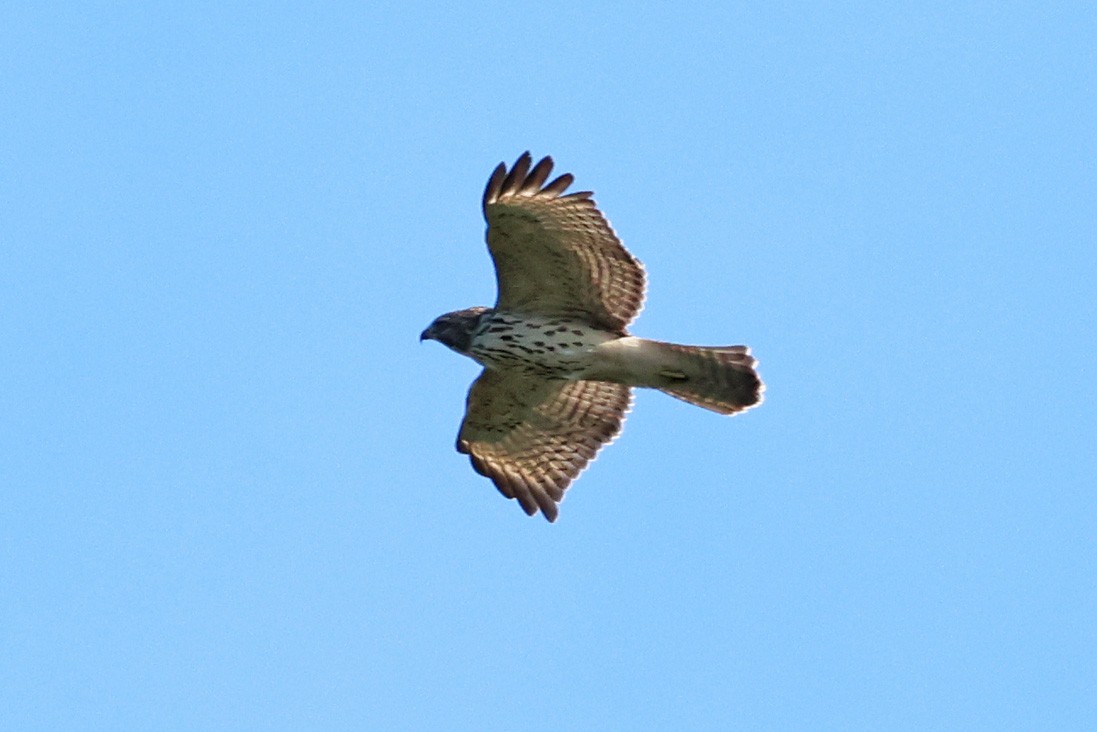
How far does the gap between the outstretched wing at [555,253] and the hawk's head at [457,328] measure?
0.20m

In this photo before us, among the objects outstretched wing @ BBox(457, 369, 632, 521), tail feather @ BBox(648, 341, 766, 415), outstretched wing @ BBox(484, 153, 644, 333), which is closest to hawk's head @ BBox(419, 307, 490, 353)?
outstretched wing @ BBox(484, 153, 644, 333)

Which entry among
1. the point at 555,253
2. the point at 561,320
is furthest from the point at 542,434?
the point at 555,253

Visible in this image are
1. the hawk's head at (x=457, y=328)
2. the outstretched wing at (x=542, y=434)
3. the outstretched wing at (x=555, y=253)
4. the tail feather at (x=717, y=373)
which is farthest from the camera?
the outstretched wing at (x=542, y=434)

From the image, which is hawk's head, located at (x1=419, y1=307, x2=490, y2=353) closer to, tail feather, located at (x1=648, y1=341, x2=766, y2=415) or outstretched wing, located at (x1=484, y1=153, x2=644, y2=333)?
outstretched wing, located at (x1=484, y1=153, x2=644, y2=333)

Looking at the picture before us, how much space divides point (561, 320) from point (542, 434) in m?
1.21

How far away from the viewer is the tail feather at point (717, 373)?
41.2 feet

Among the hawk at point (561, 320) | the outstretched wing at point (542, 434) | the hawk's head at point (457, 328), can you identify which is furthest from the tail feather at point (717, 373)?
the hawk's head at point (457, 328)

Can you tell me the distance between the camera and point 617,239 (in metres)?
12.6

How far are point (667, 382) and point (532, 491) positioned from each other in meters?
1.49

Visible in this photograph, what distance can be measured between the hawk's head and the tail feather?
1272 millimetres

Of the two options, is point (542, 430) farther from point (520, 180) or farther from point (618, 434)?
point (520, 180)

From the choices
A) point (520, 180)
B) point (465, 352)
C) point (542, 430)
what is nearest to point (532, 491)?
point (542, 430)

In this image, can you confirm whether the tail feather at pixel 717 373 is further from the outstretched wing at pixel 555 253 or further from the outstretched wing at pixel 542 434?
the outstretched wing at pixel 542 434

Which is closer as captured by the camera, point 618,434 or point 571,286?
point 571,286
